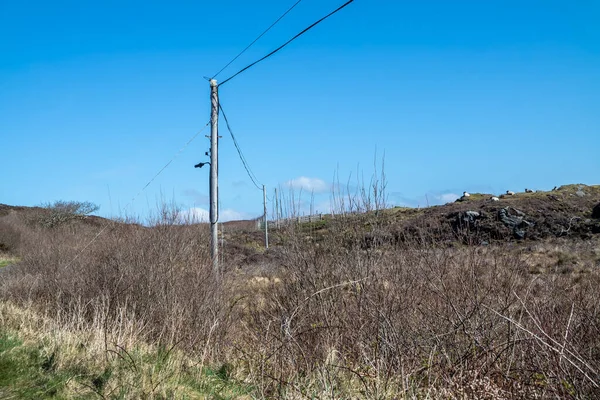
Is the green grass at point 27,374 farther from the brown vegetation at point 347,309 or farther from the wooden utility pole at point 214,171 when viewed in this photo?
the wooden utility pole at point 214,171

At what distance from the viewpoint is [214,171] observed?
51.5 ft

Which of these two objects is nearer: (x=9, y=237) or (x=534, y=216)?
(x=9, y=237)

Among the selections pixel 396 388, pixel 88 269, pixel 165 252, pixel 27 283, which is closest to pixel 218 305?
pixel 165 252

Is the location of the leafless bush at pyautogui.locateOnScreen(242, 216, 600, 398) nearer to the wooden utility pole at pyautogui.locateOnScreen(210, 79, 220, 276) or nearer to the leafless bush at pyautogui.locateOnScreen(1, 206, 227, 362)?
the leafless bush at pyautogui.locateOnScreen(1, 206, 227, 362)

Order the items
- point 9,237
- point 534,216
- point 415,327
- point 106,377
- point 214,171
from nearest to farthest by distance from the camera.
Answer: point 106,377
point 415,327
point 214,171
point 9,237
point 534,216

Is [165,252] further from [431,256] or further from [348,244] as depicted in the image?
Answer: [431,256]

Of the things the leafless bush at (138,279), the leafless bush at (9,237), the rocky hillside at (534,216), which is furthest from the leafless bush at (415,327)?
the leafless bush at (9,237)

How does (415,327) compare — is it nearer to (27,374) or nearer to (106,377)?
(106,377)

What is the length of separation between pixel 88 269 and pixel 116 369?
10.5 metres

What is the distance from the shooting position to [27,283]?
1664 cm

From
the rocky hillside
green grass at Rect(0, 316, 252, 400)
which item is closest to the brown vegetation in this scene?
green grass at Rect(0, 316, 252, 400)

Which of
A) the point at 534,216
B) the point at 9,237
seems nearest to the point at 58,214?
the point at 9,237

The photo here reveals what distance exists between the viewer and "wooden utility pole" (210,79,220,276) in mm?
15492

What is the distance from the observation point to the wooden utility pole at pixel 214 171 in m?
15.5
